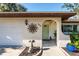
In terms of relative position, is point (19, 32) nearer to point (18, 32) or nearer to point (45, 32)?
point (18, 32)

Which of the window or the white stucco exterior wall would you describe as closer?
the white stucco exterior wall

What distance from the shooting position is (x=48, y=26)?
13.6 meters

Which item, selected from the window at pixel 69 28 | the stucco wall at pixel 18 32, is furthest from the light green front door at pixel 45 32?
the stucco wall at pixel 18 32

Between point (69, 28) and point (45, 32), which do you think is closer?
point (45, 32)

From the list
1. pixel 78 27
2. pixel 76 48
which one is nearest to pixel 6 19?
pixel 76 48

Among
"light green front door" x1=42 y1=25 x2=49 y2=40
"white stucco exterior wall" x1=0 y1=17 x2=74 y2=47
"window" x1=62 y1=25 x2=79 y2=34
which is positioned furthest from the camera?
"window" x1=62 y1=25 x2=79 y2=34

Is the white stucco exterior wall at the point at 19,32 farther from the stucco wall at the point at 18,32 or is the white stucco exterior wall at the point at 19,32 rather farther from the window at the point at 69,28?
the window at the point at 69,28

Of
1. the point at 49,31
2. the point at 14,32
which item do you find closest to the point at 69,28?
the point at 49,31

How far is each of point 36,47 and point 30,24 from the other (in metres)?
1.42

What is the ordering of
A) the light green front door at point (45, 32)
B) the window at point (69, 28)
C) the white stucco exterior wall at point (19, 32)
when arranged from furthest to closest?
1. the window at point (69, 28)
2. the light green front door at point (45, 32)
3. the white stucco exterior wall at point (19, 32)

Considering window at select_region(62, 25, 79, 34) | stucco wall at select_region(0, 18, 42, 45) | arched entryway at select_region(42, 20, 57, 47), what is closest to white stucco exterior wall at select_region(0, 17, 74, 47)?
stucco wall at select_region(0, 18, 42, 45)

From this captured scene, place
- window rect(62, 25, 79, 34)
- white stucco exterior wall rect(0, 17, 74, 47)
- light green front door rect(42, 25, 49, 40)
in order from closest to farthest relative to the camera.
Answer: white stucco exterior wall rect(0, 17, 74, 47) < light green front door rect(42, 25, 49, 40) < window rect(62, 25, 79, 34)

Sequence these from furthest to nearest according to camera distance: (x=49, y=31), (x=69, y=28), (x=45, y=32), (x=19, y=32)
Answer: (x=69, y=28) < (x=49, y=31) < (x=45, y=32) < (x=19, y=32)

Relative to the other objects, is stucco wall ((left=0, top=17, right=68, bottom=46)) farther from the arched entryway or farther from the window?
the window
